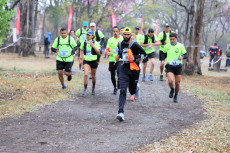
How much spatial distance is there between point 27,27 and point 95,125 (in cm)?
1923

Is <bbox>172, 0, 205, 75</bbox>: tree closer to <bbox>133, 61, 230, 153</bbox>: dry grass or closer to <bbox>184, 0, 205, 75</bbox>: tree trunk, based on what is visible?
<bbox>184, 0, 205, 75</bbox>: tree trunk

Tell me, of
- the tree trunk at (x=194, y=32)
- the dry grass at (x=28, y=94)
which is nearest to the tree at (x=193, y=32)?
the tree trunk at (x=194, y=32)

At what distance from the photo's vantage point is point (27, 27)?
24.5 m

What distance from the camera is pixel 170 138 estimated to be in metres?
6.14

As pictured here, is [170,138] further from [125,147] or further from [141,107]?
[141,107]

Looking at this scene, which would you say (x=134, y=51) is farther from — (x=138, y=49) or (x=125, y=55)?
(x=125, y=55)

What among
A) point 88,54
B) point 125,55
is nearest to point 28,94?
point 88,54

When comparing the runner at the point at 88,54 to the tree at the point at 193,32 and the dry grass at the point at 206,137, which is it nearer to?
the dry grass at the point at 206,137

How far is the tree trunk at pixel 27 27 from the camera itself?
952 inches

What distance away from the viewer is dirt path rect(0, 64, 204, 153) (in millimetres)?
5512

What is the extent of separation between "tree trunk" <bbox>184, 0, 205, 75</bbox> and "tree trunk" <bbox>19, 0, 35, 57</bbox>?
40.2 feet

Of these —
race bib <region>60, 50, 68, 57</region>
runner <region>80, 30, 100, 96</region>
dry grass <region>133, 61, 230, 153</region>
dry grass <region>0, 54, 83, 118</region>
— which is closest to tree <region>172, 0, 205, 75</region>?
dry grass <region>0, 54, 83, 118</region>

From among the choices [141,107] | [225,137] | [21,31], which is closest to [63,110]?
[141,107]

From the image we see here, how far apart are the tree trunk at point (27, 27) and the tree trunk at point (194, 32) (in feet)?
40.2
